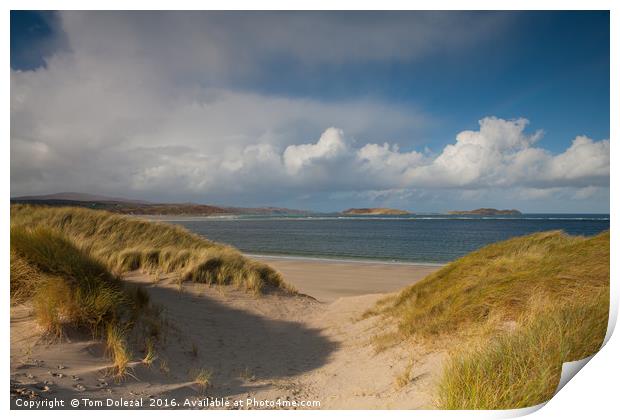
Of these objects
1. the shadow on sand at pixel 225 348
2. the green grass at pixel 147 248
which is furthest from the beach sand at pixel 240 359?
the green grass at pixel 147 248

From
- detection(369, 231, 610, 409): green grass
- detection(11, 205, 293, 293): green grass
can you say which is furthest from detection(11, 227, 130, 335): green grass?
detection(369, 231, 610, 409): green grass

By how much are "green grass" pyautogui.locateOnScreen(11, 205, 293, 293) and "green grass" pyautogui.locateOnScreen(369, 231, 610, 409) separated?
3.26 m

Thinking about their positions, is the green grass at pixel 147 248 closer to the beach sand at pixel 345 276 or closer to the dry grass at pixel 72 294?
the dry grass at pixel 72 294

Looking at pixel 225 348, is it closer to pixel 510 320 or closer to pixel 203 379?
pixel 203 379

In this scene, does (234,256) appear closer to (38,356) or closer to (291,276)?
(291,276)

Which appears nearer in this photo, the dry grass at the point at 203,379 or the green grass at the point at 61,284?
the dry grass at the point at 203,379

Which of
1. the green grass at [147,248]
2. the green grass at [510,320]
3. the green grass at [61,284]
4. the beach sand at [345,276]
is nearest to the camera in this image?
the green grass at [510,320]

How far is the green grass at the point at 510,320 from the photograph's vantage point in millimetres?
3010

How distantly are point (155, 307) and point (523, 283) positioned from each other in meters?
4.59

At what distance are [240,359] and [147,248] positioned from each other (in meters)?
4.93

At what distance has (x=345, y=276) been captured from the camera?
41.3 ft

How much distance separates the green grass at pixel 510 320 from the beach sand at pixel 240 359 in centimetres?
35

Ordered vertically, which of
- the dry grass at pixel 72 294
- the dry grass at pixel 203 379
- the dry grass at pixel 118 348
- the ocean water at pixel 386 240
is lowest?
the ocean water at pixel 386 240

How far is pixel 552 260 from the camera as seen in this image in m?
4.83
